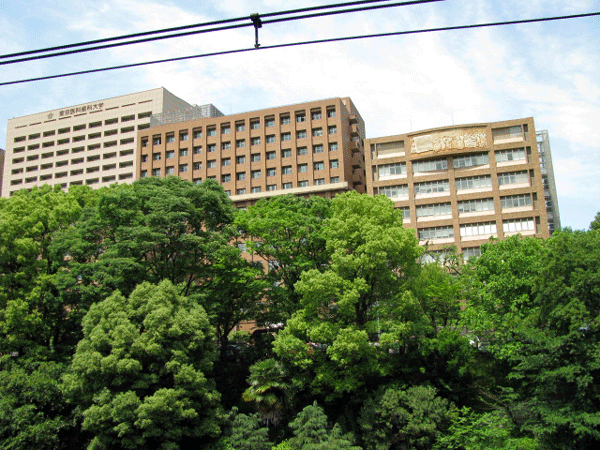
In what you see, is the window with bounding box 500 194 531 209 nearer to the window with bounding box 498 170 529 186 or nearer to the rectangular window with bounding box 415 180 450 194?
the window with bounding box 498 170 529 186

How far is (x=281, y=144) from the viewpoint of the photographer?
64.5 meters

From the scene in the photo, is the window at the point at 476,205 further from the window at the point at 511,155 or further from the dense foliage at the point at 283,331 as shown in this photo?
the dense foliage at the point at 283,331

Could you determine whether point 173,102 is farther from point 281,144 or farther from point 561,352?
point 561,352

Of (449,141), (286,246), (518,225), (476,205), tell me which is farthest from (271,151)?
(286,246)

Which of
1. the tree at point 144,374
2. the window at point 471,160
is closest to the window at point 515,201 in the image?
the window at point 471,160

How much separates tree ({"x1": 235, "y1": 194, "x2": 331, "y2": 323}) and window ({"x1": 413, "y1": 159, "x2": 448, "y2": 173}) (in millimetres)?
25992

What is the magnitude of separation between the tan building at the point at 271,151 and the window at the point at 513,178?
16.6m

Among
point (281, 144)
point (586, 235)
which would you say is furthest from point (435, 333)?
point (281, 144)

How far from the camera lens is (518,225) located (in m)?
52.7

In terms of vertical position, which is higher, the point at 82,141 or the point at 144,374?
the point at 82,141

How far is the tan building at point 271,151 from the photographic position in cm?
6234

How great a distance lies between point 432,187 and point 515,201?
8.35m

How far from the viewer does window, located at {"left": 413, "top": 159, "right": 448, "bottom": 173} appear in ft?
183

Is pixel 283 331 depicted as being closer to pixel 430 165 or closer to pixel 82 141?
pixel 430 165
